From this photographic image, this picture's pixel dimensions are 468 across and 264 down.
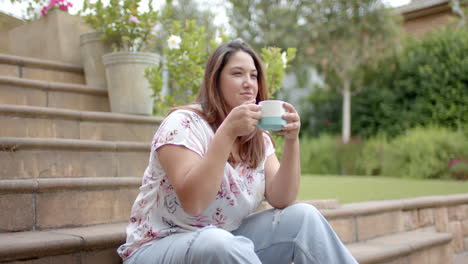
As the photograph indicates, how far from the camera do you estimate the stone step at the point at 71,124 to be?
107 inches

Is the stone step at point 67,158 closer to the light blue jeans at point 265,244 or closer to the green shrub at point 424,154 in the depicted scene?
the light blue jeans at point 265,244

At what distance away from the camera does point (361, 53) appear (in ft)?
40.6

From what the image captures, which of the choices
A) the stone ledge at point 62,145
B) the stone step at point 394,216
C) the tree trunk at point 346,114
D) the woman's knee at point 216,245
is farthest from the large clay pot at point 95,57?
the tree trunk at point 346,114

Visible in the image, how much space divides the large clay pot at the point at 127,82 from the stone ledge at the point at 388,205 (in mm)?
1786

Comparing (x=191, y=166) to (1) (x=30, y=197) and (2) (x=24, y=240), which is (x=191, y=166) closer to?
(2) (x=24, y=240)

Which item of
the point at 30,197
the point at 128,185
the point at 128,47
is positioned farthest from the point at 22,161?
the point at 128,47

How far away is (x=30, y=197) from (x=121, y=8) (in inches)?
94.0

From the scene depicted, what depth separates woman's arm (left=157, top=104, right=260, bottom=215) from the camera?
1.49m

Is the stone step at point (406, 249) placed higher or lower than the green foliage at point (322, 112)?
lower

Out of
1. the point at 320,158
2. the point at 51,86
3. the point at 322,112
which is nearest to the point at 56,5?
the point at 51,86

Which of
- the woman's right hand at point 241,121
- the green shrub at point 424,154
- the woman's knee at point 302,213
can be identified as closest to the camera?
the woman's right hand at point 241,121

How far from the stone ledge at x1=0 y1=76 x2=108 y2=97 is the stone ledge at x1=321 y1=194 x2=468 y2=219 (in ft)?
7.17

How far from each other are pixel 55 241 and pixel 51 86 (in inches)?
82.0

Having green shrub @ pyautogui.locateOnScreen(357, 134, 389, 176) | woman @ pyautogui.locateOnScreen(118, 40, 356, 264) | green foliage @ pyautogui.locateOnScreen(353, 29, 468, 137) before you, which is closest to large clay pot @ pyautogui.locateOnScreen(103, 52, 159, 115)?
woman @ pyautogui.locateOnScreen(118, 40, 356, 264)
